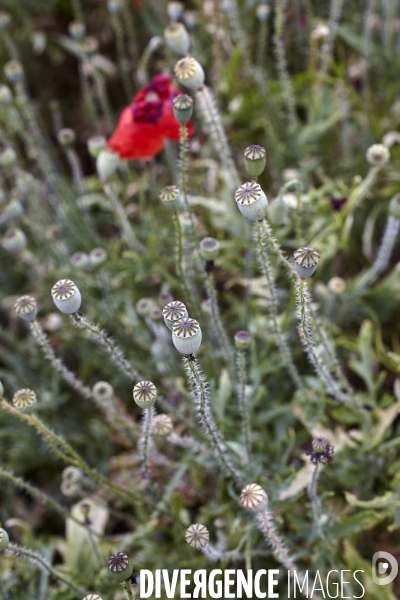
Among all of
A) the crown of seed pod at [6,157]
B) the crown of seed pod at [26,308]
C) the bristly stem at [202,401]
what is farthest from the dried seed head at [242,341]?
the crown of seed pod at [6,157]

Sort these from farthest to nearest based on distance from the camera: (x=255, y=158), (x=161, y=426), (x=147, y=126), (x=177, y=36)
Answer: (x=147, y=126) → (x=177, y=36) → (x=161, y=426) → (x=255, y=158)

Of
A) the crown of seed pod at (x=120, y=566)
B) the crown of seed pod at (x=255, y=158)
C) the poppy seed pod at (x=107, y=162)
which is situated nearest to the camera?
the crown of seed pod at (x=120, y=566)

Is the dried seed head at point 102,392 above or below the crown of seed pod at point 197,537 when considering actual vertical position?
above

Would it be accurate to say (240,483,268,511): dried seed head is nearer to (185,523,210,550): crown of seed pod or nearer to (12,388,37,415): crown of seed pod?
(185,523,210,550): crown of seed pod

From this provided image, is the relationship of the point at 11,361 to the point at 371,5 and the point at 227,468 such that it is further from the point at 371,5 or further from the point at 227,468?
the point at 371,5

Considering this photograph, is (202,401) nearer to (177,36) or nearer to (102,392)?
(102,392)

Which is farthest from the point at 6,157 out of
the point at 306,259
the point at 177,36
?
the point at 306,259

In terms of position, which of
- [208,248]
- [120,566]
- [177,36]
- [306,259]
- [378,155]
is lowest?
[120,566]

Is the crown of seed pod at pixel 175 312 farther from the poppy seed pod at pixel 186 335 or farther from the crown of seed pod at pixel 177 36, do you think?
the crown of seed pod at pixel 177 36
